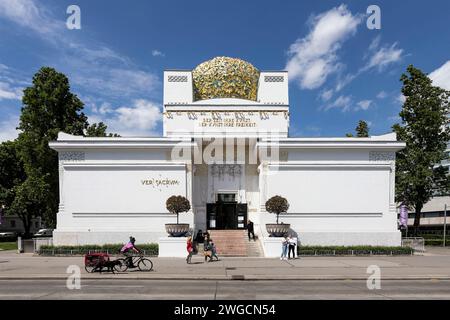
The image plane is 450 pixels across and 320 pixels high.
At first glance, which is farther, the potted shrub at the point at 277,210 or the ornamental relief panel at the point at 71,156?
the ornamental relief panel at the point at 71,156

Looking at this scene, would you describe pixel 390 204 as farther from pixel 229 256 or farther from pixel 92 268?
pixel 92 268

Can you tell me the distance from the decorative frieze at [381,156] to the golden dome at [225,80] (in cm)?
1153

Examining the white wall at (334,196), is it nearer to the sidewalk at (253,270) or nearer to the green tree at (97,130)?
the sidewalk at (253,270)

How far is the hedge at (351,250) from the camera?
971 inches

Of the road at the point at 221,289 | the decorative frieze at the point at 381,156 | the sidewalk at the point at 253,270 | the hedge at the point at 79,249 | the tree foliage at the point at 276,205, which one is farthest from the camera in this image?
the decorative frieze at the point at 381,156

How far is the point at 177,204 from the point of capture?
82.4 ft

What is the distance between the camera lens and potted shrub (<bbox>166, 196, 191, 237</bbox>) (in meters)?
24.8

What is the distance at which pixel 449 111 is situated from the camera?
35688 millimetres

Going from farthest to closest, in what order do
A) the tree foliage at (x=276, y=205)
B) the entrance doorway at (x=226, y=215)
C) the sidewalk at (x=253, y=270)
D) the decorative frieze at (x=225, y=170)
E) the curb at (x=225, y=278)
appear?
1. the decorative frieze at (x=225, y=170)
2. the entrance doorway at (x=226, y=215)
3. the tree foliage at (x=276, y=205)
4. the sidewalk at (x=253, y=270)
5. the curb at (x=225, y=278)

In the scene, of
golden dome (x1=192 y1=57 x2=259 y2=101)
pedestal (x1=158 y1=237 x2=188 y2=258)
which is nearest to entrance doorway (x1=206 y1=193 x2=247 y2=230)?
pedestal (x1=158 y1=237 x2=188 y2=258)

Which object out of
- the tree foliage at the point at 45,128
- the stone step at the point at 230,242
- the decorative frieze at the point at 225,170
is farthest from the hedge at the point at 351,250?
the tree foliage at the point at 45,128

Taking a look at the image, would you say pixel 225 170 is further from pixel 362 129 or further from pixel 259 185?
pixel 362 129

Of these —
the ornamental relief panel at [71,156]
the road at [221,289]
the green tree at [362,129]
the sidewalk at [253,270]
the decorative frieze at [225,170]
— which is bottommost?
the sidewalk at [253,270]
